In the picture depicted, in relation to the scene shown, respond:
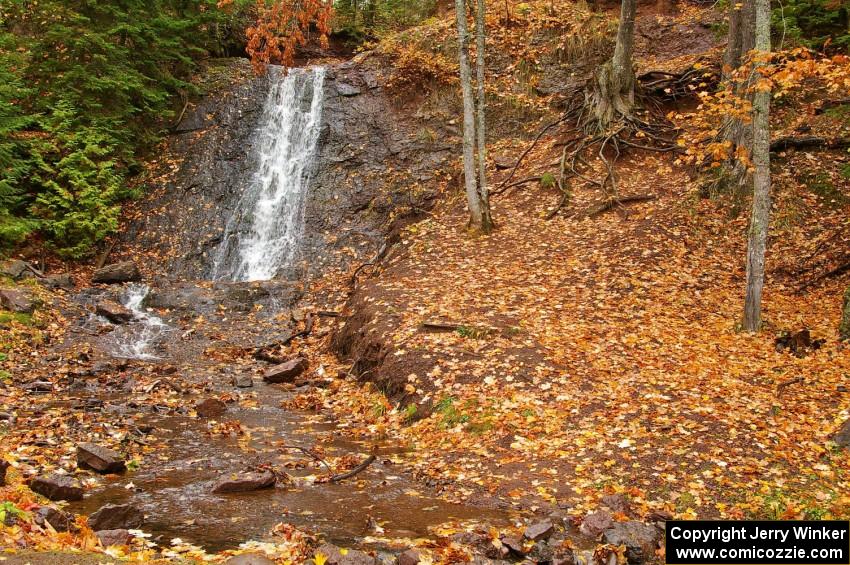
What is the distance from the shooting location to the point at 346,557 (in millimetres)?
3984

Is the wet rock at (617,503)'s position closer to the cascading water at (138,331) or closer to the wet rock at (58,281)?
the cascading water at (138,331)

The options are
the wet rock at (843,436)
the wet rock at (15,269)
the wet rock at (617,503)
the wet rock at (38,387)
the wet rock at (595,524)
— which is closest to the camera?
the wet rock at (595,524)

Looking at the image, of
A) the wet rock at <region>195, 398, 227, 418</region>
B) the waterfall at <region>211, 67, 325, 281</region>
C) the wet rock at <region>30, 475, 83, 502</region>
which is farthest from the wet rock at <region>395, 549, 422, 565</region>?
the waterfall at <region>211, 67, 325, 281</region>

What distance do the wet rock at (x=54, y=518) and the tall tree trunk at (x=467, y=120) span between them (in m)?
10.6

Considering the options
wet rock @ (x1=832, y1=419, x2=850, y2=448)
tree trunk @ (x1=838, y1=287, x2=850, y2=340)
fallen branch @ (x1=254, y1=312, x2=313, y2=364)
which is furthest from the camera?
fallen branch @ (x1=254, y1=312, x2=313, y2=364)

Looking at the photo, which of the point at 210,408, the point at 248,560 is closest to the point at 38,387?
the point at 210,408

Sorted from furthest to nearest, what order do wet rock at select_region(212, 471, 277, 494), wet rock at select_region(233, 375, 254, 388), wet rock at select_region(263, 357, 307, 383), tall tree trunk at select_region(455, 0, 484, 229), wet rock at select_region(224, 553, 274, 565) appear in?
tall tree trunk at select_region(455, 0, 484, 229) < wet rock at select_region(263, 357, 307, 383) < wet rock at select_region(233, 375, 254, 388) < wet rock at select_region(212, 471, 277, 494) < wet rock at select_region(224, 553, 274, 565)

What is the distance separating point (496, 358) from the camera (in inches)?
335

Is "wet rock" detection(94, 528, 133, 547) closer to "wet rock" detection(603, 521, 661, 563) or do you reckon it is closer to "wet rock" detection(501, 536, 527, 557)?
"wet rock" detection(501, 536, 527, 557)

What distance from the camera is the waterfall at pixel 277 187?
54.0 feet

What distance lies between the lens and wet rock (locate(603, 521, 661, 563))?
459 centimetres

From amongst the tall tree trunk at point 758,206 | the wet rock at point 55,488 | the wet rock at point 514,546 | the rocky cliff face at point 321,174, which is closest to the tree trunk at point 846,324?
the tall tree trunk at point 758,206

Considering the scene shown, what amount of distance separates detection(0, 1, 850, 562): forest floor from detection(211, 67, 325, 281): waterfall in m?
2.96

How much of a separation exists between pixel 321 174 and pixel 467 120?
673 cm
